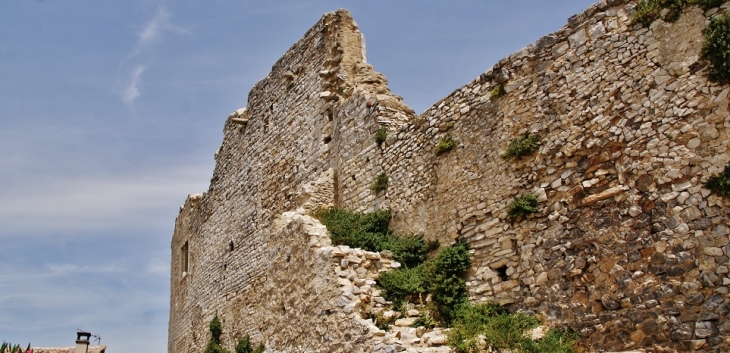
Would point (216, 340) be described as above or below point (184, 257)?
below

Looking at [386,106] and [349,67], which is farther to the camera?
[349,67]

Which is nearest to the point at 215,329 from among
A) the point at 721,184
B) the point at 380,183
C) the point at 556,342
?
the point at 380,183

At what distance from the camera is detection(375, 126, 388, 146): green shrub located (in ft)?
40.7

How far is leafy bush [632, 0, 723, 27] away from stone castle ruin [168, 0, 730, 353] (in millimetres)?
70

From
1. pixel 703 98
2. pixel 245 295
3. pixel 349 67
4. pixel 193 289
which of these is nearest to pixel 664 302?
pixel 703 98

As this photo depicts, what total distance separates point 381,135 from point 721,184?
6576 mm

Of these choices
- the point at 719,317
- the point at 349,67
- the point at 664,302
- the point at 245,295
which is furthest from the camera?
the point at 245,295

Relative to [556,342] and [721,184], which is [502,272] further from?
[721,184]

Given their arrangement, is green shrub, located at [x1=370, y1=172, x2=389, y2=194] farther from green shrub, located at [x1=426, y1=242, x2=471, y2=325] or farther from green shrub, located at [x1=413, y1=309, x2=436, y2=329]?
green shrub, located at [x1=413, y1=309, x2=436, y2=329]

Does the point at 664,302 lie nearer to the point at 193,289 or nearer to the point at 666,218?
the point at 666,218

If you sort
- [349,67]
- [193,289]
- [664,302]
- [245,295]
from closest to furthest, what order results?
1. [664,302]
2. [349,67]
3. [245,295]
4. [193,289]

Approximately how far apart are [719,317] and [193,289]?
17288mm

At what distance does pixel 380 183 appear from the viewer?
12.1 m

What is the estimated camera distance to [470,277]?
9.45 metres
